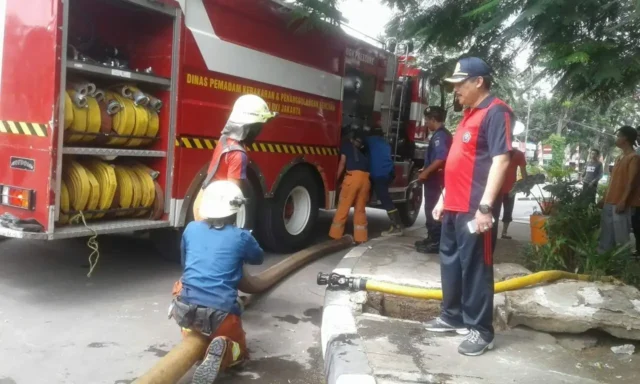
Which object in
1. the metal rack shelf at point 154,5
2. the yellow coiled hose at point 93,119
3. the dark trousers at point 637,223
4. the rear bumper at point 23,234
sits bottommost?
the rear bumper at point 23,234

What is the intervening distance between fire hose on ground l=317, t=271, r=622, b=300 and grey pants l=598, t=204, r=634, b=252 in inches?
57.3

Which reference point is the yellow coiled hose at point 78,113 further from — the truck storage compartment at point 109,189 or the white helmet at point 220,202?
the white helmet at point 220,202

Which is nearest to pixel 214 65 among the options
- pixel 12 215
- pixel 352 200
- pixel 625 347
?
pixel 12 215

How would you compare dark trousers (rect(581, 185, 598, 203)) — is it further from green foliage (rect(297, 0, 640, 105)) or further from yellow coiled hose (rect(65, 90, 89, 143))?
yellow coiled hose (rect(65, 90, 89, 143))

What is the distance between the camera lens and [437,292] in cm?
425

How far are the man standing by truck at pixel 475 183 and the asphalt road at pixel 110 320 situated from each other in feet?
3.45

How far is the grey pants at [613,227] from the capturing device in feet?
19.7

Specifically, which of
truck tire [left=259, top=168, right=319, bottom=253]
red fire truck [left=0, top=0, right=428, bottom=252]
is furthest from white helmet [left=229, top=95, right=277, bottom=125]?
truck tire [left=259, top=168, right=319, bottom=253]

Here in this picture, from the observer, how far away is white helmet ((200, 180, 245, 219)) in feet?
11.9

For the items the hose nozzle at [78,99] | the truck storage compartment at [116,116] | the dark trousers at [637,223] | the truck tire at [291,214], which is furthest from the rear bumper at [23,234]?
the dark trousers at [637,223]

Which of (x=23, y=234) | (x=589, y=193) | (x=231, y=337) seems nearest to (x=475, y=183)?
(x=231, y=337)

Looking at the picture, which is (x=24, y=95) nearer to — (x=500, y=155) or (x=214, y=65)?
(x=214, y=65)

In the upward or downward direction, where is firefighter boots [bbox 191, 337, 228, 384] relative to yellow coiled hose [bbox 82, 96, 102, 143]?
downward

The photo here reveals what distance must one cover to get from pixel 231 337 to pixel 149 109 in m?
2.61
